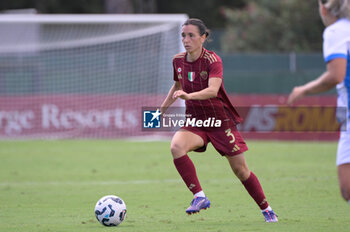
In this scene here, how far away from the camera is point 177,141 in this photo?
6727mm

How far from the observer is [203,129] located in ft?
22.4

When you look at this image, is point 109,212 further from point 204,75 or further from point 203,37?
point 203,37

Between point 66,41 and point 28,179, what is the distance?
377 inches

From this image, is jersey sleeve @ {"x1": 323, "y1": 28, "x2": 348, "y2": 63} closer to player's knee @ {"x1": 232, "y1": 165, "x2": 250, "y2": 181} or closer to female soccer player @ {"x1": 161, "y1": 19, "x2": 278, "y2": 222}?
female soccer player @ {"x1": 161, "y1": 19, "x2": 278, "y2": 222}

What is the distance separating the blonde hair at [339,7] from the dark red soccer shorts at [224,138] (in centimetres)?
219

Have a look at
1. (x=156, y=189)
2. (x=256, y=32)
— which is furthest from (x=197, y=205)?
(x=256, y=32)

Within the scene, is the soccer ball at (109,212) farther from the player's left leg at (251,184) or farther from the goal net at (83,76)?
the goal net at (83,76)

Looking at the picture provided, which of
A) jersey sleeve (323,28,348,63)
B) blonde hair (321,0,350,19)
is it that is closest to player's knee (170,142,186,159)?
jersey sleeve (323,28,348,63)

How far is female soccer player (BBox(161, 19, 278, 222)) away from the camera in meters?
6.66

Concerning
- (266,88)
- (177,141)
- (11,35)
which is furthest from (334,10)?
(11,35)

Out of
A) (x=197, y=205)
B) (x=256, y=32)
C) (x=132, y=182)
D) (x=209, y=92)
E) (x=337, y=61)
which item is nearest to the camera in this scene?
(x=337, y=61)

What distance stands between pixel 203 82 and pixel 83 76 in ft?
46.6

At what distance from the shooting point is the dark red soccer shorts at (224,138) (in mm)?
6629

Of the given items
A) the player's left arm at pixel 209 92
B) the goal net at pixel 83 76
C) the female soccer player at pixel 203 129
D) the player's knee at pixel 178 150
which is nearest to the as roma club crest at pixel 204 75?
the female soccer player at pixel 203 129
